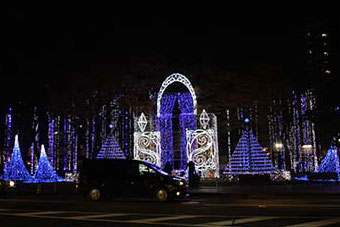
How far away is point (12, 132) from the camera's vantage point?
44.8 m

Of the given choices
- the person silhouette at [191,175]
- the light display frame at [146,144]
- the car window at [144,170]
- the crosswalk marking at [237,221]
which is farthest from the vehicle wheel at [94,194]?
the light display frame at [146,144]

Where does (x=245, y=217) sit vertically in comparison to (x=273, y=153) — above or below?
below

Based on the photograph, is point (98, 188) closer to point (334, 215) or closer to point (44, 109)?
point (334, 215)

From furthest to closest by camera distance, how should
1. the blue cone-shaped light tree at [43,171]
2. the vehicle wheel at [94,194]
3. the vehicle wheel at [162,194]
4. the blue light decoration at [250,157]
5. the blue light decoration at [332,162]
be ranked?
the blue cone-shaped light tree at [43,171]
the blue light decoration at [332,162]
the blue light decoration at [250,157]
the vehicle wheel at [94,194]
the vehicle wheel at [162,194]

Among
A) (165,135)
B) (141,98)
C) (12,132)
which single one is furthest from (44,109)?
(165,135)

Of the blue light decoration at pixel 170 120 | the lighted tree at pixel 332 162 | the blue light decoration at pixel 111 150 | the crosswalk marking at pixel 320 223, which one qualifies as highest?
the blue light decoration at pixel 170 120

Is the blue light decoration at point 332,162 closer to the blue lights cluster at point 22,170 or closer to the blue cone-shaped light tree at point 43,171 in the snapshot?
the blue cone-shaped light tree at point 43,171

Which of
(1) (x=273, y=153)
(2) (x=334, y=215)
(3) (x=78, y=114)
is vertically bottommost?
(2) (x=334, y=215)

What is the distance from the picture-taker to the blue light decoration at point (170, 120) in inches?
1293

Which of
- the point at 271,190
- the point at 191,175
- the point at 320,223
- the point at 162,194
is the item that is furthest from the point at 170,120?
the point at 320,223

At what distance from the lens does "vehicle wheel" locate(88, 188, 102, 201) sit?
18.6 meters

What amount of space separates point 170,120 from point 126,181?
1487 cm

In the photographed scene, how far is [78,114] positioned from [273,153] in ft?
82.9

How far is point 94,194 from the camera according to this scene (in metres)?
18.6
